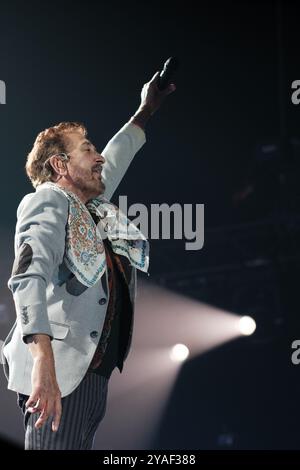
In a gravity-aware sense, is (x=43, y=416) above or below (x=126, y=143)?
below

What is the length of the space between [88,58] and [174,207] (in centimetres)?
154

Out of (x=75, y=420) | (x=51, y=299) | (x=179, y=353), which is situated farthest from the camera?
(x=179, y=353)

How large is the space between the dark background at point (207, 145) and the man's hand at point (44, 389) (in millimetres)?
4760

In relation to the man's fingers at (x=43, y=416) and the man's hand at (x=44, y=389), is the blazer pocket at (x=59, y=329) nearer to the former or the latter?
the man's hand at (x=44, y=389)

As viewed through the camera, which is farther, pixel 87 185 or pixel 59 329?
pixel 87 185

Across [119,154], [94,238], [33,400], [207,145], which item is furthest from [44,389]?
[207,145]

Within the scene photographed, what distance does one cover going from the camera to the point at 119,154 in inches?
98.4

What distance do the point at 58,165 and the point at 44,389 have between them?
28.7 inches

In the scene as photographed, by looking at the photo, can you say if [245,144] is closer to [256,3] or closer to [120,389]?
[256,3]

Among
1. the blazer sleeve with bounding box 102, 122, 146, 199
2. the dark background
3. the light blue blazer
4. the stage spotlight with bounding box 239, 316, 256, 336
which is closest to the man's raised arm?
the blazer sleeve with bounding box 102, 122, 146, 199

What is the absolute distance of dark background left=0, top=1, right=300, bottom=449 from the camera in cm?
621

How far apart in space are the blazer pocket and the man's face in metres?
0.42

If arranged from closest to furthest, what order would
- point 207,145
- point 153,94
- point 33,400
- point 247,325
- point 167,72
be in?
point 33,400
point 167,72
point 153,94
point 207,145
point 247,325

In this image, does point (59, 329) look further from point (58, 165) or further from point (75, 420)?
point (58, 165)
